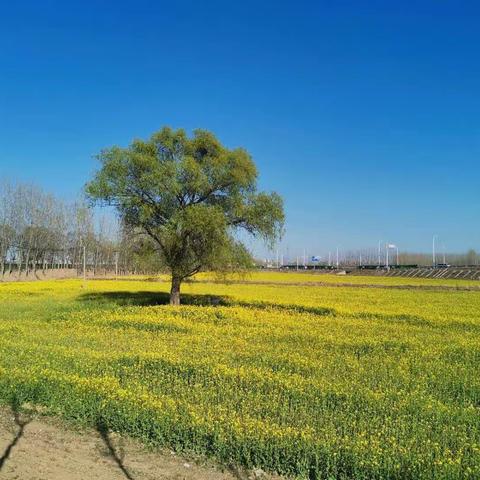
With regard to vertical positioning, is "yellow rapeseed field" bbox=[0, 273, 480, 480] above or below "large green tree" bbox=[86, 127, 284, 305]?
below

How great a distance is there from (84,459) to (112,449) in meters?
0.49

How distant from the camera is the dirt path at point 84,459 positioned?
645 centimetres

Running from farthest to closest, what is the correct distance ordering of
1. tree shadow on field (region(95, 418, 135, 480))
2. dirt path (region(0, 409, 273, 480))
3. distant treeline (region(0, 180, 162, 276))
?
distant treeline (region(0, 180, 162, 276))
tree shadow on field (region(95, 418, 135, 480))
dirt path (region(0, 409, 273, 480))

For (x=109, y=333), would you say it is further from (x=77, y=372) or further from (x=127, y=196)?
(x=127, y=196)

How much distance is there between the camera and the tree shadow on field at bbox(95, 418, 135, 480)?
6.64m

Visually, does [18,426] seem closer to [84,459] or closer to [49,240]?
[84,459]

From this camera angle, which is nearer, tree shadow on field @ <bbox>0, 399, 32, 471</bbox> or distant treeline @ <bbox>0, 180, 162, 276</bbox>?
tree shadow on field @ <bbox>0, 399, 32, 471</bbox>

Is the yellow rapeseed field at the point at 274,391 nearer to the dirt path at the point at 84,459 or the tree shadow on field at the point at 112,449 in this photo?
the tree shadow on field at the point at 112,449

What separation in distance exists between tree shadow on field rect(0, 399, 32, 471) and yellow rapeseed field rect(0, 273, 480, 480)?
0.22m

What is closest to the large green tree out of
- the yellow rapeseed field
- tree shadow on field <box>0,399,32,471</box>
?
the yellow rapeseed field

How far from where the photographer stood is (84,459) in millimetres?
7000

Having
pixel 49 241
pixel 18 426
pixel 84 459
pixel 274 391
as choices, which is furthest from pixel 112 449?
pixel 49 241

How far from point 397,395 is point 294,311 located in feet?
64.5

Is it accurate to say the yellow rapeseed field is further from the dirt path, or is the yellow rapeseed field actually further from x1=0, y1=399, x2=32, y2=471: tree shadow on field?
the dirt path
